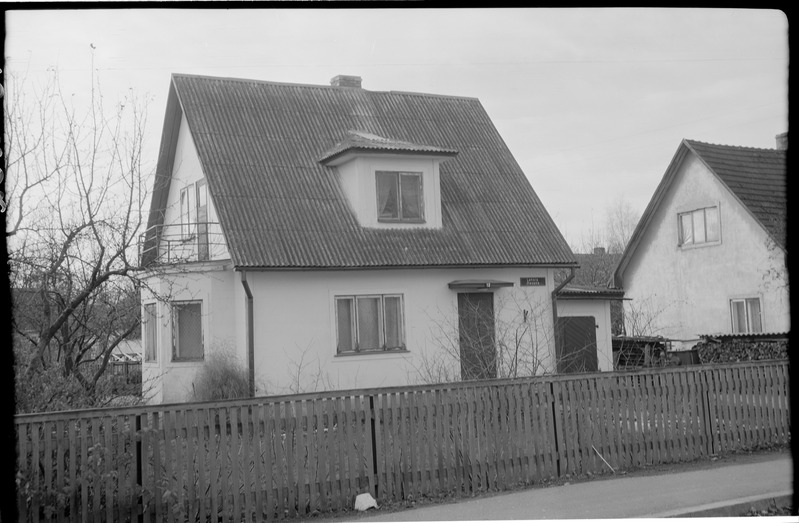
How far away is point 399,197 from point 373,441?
334 inches

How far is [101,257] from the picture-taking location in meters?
10.3

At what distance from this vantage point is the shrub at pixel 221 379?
44.5ft

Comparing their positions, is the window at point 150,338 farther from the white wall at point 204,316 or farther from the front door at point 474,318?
the front door at point 474,318

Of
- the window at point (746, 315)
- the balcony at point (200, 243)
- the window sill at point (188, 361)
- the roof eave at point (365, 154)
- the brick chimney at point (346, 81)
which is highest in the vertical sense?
the brick chimney at point (346, 81)

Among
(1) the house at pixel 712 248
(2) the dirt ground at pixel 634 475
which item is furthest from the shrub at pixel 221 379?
(1) the house at pixel 712 248

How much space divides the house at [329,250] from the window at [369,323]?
0.03 metres

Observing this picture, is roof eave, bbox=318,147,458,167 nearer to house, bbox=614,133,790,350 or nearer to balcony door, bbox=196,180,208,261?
balcony door, bbox=196,180,208,261

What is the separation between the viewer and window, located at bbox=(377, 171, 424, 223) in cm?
1553

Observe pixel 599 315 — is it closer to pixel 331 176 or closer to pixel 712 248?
pixel 712 248

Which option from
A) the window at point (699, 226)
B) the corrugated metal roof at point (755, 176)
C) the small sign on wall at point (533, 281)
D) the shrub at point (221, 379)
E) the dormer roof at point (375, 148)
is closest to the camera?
the shrub at point (221, 379)

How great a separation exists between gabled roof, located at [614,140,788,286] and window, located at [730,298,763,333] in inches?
65.5

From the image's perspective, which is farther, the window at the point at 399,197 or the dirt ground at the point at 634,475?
the window at the point at 399,197

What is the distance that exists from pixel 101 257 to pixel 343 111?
815 cm

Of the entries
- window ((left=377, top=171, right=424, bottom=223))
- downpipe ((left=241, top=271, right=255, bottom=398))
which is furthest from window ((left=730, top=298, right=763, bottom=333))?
downpipe ((left=241, top=271, right=255, bottom=398))
